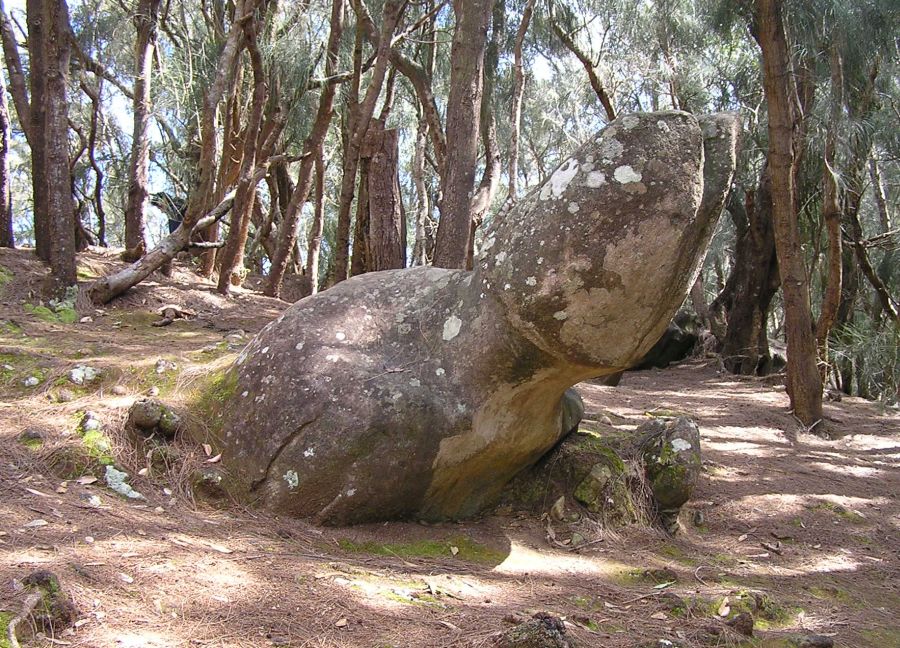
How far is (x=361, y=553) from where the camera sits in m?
3.43

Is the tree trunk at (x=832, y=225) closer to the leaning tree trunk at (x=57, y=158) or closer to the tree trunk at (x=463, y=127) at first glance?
the tree trunk at (x=463, y=127)

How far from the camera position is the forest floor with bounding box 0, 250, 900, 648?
2486 mm

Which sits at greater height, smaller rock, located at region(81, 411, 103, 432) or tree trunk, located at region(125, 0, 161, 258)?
tree trunk, located at region(125, 0, 161, 258)

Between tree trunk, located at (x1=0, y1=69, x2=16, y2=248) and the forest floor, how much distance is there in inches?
90.5

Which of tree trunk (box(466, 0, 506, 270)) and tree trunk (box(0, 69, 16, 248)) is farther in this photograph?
tree trunk (box(466, 0, 506, 270))

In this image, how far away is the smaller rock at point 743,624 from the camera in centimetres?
Answer: 297

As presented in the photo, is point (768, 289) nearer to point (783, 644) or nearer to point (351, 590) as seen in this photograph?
point (783, 644)

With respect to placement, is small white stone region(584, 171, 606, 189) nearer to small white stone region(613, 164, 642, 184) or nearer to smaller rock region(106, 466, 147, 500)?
small white stone region(613, 164, 642, 184)

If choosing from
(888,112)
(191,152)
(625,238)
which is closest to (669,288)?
(625,238)

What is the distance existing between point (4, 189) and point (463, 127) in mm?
5156

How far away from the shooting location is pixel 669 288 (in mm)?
3443

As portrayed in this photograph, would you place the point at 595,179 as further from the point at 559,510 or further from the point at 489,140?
→ the point at 489,140

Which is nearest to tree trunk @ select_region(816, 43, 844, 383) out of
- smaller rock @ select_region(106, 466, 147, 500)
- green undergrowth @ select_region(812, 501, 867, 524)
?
green undergrowth @ select_region(812, 501, 867, 524)

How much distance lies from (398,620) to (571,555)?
4.73 ft
